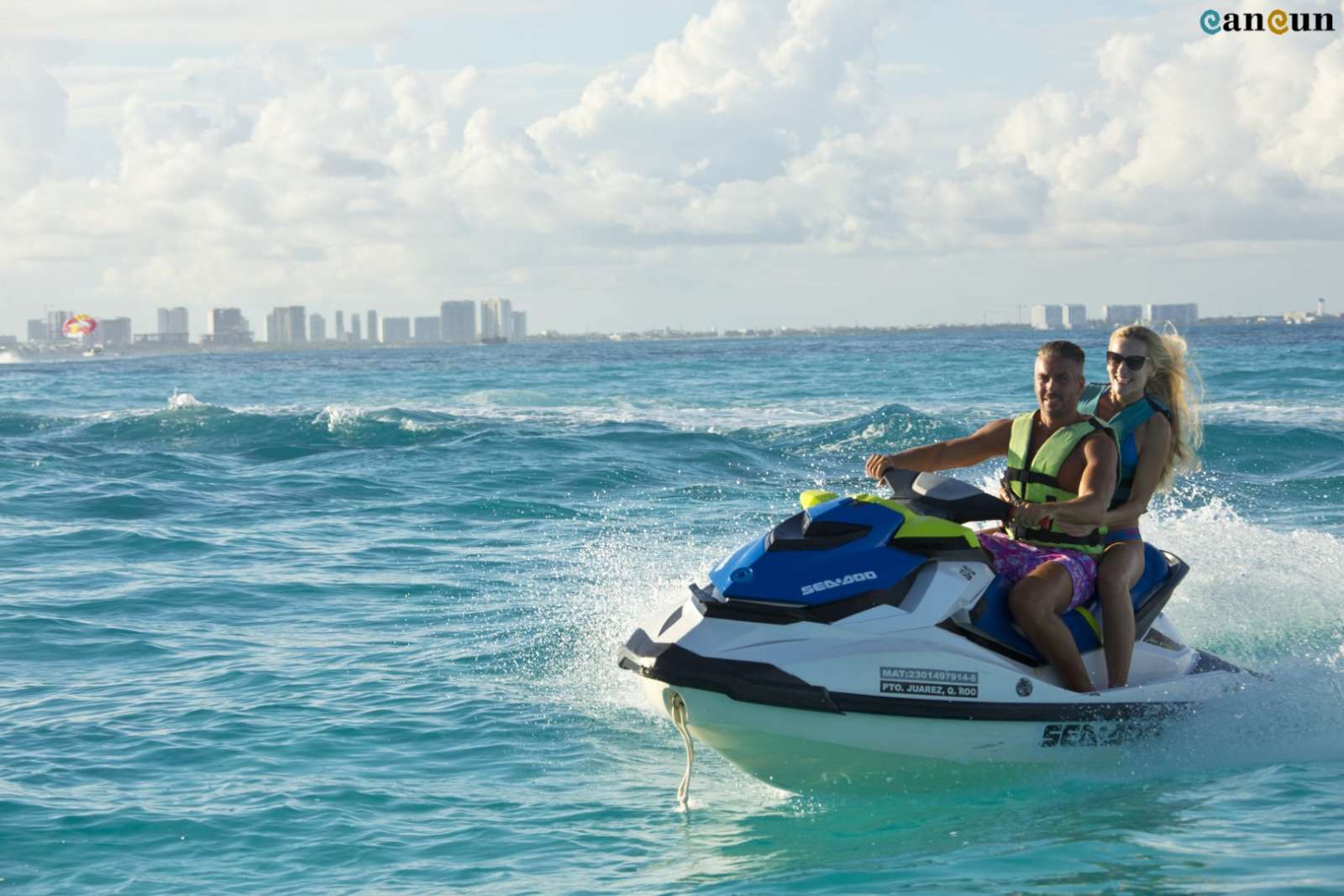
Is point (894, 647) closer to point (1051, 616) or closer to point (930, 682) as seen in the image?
point (930, 682)

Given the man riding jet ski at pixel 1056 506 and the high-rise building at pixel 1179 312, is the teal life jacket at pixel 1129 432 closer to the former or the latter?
the man riding jet ski at pixel 1056 506

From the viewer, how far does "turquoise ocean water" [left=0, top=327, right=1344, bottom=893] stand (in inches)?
191

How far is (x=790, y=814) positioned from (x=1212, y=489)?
10.9m

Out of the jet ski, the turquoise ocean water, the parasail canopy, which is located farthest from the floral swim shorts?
the parasail canopy

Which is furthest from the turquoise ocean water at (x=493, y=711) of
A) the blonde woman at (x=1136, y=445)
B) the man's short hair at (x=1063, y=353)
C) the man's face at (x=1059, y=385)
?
the man's short hair at (x=1063, y=353)

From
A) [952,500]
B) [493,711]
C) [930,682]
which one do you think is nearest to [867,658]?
[930,682]

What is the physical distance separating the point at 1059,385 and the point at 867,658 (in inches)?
52.1

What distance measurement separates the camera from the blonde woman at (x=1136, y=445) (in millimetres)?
5379

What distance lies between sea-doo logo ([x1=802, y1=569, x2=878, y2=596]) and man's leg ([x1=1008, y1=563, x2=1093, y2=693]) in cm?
62

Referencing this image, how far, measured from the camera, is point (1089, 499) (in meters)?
5.21

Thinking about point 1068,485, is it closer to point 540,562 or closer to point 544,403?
point 540,562

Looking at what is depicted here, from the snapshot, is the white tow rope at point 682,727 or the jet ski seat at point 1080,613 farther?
the jet ski seat at point 1080,613

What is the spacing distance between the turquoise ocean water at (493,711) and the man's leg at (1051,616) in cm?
40

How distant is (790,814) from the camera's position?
530 cm
